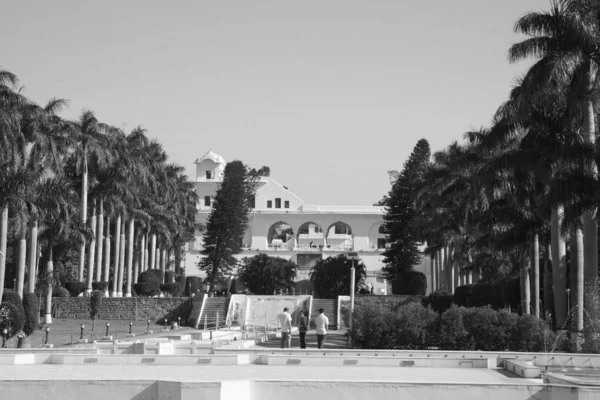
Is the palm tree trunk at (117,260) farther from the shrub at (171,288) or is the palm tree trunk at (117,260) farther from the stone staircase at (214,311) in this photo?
the stone staircase at (214,311)

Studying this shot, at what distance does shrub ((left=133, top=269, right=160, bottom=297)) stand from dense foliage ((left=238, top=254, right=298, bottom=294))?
18.8 feet

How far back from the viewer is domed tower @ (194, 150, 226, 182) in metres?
80.4

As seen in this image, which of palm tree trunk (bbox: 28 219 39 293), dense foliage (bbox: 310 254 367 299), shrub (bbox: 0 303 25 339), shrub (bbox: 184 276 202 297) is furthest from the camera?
shrub (bbox: 184 276 202 297)

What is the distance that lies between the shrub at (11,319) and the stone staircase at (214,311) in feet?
57.0

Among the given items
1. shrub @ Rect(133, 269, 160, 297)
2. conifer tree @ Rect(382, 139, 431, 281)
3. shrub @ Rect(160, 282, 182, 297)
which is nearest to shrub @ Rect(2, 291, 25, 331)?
shrub @ Rect(133, 269, 160, 297)

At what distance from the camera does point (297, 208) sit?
76.1 metres

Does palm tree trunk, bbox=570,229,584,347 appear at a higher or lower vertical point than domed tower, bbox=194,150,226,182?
lower

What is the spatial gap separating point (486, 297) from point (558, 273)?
9044mm

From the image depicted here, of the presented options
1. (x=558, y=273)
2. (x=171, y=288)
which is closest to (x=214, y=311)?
(x=171, y=288)

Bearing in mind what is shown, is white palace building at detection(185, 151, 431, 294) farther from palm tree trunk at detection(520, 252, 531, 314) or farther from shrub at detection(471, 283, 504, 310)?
palm tree trunk at detection(520, 252, 531, 314)

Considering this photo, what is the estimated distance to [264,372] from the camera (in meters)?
13.1

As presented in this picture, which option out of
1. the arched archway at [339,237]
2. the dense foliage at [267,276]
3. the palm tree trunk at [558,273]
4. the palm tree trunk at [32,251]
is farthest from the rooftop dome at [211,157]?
the palm tree trunk at [558,273]

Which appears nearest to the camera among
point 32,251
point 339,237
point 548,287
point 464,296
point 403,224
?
point 548,287

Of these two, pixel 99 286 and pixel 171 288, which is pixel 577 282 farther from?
pixel 171 288
